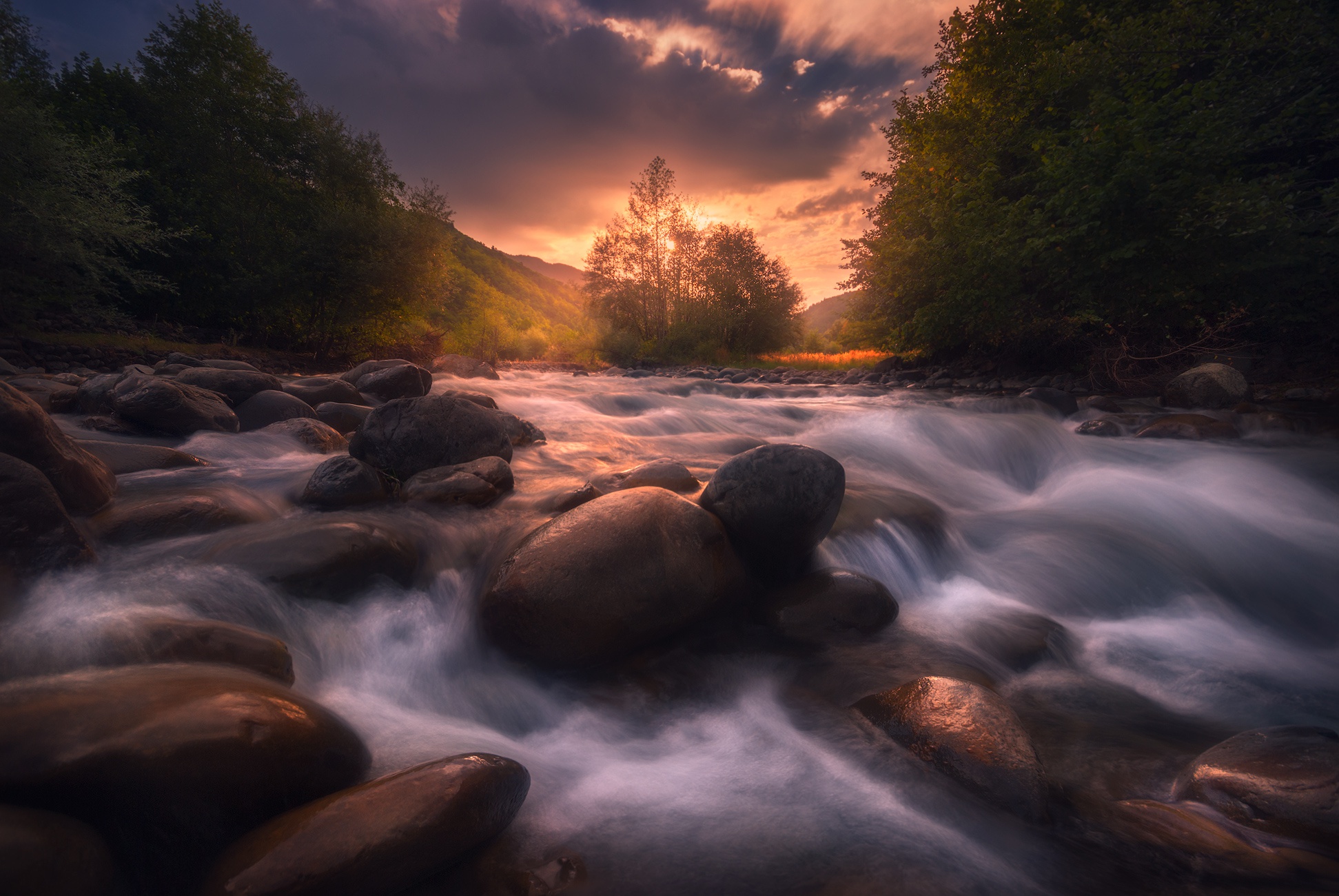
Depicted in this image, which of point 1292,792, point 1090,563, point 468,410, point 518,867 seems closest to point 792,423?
point 1090,563

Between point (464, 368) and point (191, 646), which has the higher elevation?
point (464, 368)

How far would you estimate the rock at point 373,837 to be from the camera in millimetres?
1308

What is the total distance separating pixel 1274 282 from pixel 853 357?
588 inches

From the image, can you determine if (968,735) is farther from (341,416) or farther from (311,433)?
(341,416)

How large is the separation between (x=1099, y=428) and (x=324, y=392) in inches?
468

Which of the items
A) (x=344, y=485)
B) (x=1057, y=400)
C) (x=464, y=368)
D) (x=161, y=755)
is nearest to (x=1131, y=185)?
(x=1057, y=400)

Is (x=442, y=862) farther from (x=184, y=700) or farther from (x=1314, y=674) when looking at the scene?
(x=1314, y=674)

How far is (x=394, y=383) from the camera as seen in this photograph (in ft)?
25.4

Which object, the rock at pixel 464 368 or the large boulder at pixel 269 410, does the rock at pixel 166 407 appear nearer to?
the large boulder at pixel 269 410

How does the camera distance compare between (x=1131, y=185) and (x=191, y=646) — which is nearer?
(x=191, y=646)

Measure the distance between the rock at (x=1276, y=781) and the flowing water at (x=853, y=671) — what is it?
20 cm

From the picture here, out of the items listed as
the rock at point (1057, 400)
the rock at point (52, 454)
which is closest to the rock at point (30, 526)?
the rock at point (52, 454)

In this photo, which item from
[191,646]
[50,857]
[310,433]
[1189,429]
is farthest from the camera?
[1189,429]

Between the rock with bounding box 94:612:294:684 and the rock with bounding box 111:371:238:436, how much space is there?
4.39 m
